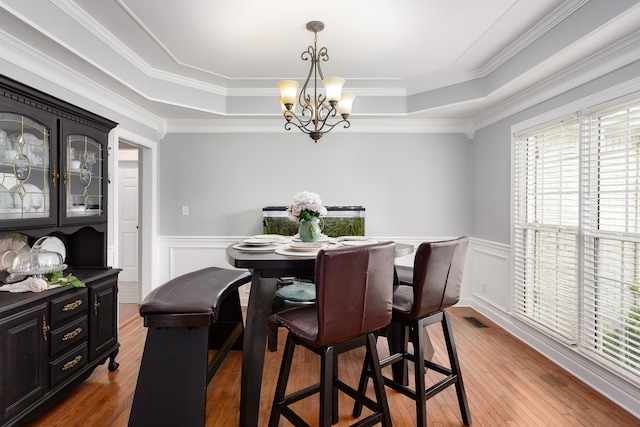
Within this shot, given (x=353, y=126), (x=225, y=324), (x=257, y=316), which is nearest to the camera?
(x=257, y=316)

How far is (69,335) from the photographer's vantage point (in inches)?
80.7

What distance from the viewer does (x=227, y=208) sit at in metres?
4.14

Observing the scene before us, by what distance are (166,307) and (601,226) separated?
9.17 ft

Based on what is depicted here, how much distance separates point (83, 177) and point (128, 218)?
3.57m

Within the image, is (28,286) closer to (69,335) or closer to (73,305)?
(73,305)

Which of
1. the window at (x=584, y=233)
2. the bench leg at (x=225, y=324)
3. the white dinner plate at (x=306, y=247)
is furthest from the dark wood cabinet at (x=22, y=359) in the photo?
the window at (x=584, y=233)

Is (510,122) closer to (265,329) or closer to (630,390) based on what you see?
(630,390)

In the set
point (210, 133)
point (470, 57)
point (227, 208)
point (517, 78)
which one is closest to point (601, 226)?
point (517, 78)

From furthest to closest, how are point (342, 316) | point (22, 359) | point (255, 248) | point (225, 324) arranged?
point (225, 324)
point (255, 248)
point (22, 359)
point (342, 316)

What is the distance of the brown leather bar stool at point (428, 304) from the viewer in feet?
5.64

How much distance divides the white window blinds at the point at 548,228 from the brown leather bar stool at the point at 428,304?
4.23 ft

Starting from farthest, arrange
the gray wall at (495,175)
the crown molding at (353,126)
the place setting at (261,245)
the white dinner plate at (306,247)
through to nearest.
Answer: the crown molding at (353,126) < the gray wall at (495,175) < the place setting at (261,245) < the white dinner plate at (306,247)

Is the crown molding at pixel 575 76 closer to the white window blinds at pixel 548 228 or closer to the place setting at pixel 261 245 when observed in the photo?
the white window blinds at pixel 548 228

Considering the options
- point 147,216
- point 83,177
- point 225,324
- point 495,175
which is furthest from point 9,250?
point 495,175
